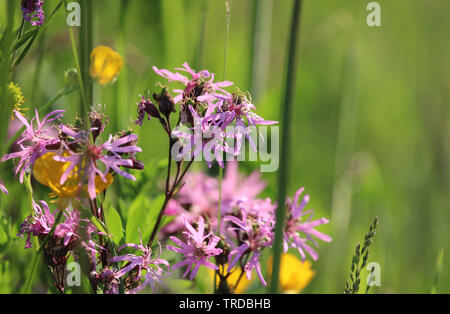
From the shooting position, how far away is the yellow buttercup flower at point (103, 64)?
2.27 ft

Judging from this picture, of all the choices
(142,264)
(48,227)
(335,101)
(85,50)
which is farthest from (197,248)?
(335,101)

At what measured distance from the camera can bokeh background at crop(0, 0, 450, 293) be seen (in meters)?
1.23

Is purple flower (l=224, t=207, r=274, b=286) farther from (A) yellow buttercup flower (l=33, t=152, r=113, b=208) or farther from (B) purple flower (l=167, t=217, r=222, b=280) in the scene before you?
(A) yellow buttercup flower (l=33, t=152, r=113, b=208)

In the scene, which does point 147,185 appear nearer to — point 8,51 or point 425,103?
point 8,51

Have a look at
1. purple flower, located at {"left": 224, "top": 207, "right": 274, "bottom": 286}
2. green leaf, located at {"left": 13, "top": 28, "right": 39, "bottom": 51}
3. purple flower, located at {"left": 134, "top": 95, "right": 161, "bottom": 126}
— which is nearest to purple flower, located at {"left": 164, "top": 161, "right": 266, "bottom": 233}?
purple flower, located at {"left": 224, "top": 207, "right": 274, "bottom": 286}

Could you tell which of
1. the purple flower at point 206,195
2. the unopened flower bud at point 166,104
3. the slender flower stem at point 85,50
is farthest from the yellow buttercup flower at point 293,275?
A: the slender flower stem at point 85,50

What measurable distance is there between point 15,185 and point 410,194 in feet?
4.36

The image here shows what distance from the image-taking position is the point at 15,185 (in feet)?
3.26

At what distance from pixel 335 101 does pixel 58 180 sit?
1712 millimetres

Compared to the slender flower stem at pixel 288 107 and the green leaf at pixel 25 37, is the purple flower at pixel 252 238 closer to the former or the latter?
the slender flower stem at pixel 288 107

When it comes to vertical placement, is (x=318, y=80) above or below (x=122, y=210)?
above

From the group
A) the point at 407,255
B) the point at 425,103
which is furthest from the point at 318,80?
the point at 407,255

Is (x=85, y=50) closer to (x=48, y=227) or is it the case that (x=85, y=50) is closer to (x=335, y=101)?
(x=48, y=227)
